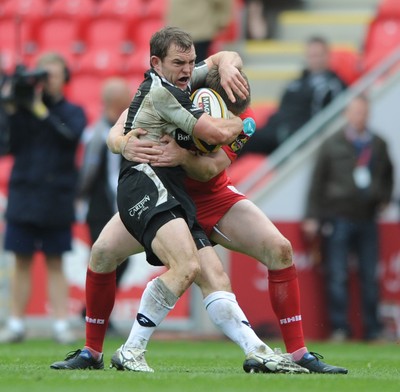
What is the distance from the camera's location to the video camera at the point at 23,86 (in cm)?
1178

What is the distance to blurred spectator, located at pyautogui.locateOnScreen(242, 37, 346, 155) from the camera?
45.1 ft

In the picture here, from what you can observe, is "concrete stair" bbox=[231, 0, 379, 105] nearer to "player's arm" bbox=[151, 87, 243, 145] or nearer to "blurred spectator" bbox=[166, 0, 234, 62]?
"blurred spectator" bbox=[166, 0, 234, 62]

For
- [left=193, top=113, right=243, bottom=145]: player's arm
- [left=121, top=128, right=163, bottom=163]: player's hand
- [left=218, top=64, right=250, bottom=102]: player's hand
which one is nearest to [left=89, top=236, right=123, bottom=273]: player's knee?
[left=121, top=128, right=163, bottom=163]: player's hand

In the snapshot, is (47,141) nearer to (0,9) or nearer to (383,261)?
(383,261)

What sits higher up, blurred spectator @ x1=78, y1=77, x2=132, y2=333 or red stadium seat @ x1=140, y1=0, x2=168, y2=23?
red stadium seat @ x1=140, y1=0, x2=168, y2=23

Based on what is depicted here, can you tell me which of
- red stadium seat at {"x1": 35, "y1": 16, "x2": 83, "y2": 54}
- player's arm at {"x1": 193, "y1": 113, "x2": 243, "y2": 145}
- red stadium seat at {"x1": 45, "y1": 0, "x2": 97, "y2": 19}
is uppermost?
red stadium seat at {"x1": 45, "y1": 0, "x2": 97, "y2": 19}

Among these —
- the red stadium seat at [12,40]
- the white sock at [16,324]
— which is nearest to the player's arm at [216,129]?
the white sock at [16,324]

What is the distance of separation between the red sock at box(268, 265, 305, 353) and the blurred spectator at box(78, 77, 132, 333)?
477 centimetres

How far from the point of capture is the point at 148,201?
24.3 feet

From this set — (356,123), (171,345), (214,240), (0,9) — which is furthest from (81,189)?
(0,9)

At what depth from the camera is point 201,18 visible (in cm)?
1381

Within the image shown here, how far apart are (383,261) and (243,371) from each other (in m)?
5.31

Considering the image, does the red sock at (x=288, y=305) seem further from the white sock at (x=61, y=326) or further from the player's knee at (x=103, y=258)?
the white sock at (x=61, y=326)

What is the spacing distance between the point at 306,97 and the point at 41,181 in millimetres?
3258
